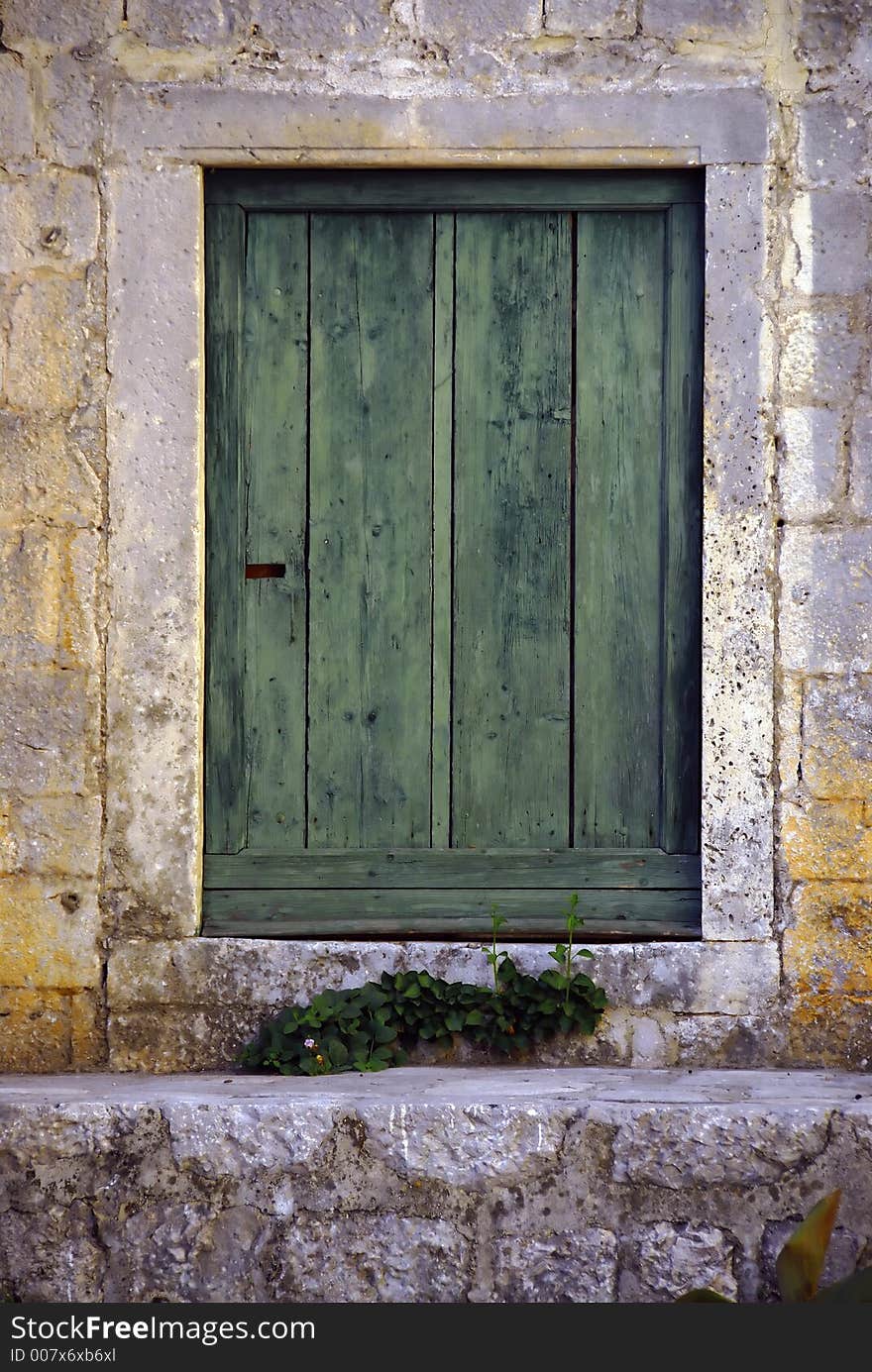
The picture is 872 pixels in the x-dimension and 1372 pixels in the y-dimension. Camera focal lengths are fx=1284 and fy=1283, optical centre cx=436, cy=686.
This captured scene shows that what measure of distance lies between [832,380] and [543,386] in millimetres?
725

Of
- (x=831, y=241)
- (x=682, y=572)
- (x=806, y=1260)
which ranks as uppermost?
(x=831, y=241)

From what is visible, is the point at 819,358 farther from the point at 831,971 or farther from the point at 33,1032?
the point at 33,1032

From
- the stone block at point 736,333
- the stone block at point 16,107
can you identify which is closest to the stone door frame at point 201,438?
the stone block at point 736,333

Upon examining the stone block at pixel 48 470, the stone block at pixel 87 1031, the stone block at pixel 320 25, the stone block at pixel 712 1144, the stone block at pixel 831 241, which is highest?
the stone block at pixel 320 25

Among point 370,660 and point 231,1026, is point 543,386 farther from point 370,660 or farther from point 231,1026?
point 231,1026

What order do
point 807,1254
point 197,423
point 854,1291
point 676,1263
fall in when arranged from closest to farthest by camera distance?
1. point 854,1291
2. point 807,1254
3. point 676,1263
4. point 197,423

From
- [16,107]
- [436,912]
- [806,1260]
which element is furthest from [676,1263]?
[16,107]

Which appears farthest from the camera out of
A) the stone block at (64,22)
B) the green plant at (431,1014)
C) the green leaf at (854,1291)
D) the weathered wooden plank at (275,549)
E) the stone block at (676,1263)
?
the weathered wooden plank at (275,549)

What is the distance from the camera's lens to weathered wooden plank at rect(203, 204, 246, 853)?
3365 millimetres

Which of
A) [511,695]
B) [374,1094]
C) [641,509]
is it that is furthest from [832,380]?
[374,1094]

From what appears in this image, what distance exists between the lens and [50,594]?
3275mm

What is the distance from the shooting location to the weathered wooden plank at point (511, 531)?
334 cm

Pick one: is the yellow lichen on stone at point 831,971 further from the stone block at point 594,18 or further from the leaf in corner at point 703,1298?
the stone block at point 594,18

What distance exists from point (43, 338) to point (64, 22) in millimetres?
803
